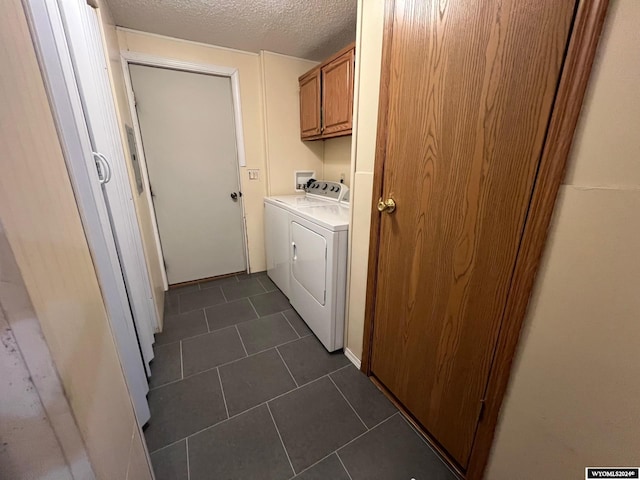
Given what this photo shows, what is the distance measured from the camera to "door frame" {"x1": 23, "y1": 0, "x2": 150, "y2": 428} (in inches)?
24.4

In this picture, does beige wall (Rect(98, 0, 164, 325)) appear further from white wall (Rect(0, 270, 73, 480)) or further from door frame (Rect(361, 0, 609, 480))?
white wall (Rect(0, 270, 73, 480))

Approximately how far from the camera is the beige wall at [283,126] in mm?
2555

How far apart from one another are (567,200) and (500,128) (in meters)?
0.28

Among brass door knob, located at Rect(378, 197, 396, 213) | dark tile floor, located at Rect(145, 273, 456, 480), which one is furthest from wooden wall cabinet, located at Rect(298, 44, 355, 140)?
dark tile floor, located at Rect(145, 273, 456, 480)

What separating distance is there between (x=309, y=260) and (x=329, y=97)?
1.42 meters

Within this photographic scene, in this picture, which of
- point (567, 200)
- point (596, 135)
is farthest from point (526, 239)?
point (596, 135)

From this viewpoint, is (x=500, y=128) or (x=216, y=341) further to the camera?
(x=216, y=341)

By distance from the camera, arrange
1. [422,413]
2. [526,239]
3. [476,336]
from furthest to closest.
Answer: [422,413] < [476,336] < [526,239]

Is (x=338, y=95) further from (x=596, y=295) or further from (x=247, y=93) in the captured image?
(x=596, y=295)

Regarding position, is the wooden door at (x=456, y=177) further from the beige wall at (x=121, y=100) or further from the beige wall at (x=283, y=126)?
the beige wall at (x=283, y=126)

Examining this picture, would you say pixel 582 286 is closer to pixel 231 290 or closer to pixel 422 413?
pixel 422 413

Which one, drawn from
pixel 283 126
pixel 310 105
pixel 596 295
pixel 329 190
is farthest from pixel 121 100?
pixel 596 295

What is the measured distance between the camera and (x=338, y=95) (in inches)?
82.5

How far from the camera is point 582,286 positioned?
665mm
